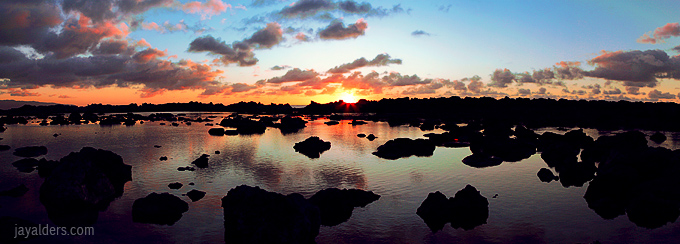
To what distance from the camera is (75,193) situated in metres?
21.7

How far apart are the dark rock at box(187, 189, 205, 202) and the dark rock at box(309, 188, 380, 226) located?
817cm

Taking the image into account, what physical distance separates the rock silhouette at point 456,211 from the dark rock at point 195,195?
14.3 meters

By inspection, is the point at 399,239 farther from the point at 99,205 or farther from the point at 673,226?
the point at 99,205

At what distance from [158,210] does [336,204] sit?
395 inches

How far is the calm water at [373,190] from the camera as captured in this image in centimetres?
1809

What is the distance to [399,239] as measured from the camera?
1745 cm

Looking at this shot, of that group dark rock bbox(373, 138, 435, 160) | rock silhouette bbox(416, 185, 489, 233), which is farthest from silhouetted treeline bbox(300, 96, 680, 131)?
rock silhouette bbox(416, 185, 489, 233)

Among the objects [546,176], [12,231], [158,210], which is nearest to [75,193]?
[12,231]

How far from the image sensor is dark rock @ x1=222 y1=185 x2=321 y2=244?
15398 millimetres

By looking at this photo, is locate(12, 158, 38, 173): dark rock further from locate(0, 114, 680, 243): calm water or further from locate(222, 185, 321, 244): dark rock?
locate(222, 185, 321, 244): dark rock

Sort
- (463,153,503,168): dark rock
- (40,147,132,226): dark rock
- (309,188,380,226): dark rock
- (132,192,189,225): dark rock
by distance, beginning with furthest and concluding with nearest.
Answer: (463,153,503,168): dark rock → (40,147,132,226): dark rock → (309,188,380,226): dark rock → (132,192,189,225): dark rock

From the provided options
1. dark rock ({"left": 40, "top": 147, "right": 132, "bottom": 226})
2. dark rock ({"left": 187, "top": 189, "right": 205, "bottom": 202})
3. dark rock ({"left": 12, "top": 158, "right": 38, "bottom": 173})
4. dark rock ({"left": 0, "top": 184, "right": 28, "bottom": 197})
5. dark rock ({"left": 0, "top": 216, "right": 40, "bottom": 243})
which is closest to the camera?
dark rock ({"left": 0, "top": 216, "right": 40, "bottom": 243})

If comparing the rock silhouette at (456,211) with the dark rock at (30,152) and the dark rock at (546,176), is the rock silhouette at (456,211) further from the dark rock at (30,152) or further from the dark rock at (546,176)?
the dark rock at (30,152)

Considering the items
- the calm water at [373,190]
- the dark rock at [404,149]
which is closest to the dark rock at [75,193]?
the calm water at [373,190]
